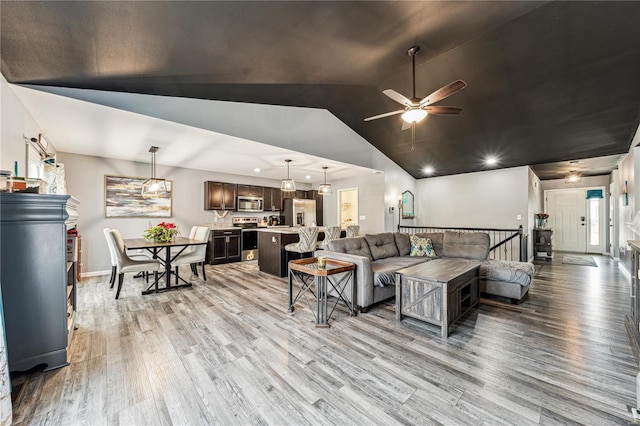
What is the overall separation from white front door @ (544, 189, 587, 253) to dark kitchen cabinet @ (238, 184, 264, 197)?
32.0ft

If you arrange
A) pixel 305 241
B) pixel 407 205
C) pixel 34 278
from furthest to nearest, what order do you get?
pixel 407 205
pixel 305 241
pixel 34 278

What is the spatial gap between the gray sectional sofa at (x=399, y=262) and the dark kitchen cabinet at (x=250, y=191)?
4.21m

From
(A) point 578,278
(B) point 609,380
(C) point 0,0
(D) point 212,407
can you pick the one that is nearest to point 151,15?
(C) point 0,0

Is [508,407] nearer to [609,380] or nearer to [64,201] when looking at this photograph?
[609,380]

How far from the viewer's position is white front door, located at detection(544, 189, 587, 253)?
8.32 meters

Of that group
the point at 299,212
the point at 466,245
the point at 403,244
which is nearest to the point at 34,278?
the point at 403,244

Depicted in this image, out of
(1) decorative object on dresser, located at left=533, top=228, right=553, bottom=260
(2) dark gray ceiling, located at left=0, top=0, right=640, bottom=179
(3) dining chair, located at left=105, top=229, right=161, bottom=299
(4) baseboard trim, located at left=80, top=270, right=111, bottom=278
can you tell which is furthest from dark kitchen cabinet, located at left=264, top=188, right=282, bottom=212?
(1) decorative object on dresser, located at left=533, top=228, right=553, bottom=260

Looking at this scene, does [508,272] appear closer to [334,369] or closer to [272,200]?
[334,369]

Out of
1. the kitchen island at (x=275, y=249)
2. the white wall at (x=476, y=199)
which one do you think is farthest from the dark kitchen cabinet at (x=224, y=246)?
the white wall at (x=476, y=199)

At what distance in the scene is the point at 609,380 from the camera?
6.27 feet

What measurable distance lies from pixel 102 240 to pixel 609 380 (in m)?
7.48

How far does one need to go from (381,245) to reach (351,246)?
0.81m

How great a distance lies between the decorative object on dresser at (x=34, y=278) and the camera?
1858 mm

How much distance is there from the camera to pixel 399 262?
160 inches
